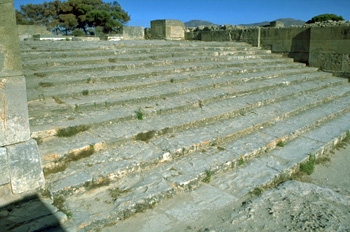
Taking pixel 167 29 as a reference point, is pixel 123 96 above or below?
below

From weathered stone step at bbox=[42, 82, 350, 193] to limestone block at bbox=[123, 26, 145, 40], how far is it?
373 inches

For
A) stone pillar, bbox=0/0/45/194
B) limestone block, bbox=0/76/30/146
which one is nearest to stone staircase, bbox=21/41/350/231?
stone pillar, bbox=0/0/45/194

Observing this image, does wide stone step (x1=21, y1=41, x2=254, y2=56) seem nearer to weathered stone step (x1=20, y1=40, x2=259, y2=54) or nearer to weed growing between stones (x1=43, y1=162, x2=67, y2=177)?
weathered stone step (x1=20, y1=40, x2=259, y2=54)

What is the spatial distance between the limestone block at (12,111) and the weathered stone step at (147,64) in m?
2.74

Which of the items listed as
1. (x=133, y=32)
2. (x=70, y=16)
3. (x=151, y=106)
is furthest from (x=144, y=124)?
(x=70, y=16)

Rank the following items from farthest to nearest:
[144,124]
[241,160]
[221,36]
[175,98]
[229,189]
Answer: [221,36]
[175,98]
[144,124]
[241,160]
[229,189]

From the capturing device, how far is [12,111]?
7.60 feet

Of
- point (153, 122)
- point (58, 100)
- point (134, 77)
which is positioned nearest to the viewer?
point (153, 122)

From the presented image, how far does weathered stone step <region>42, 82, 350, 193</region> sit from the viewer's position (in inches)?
111

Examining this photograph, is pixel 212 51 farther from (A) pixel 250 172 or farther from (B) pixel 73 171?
(B) pixel 73 171

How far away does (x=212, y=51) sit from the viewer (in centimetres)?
834

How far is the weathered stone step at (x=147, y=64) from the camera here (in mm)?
5082

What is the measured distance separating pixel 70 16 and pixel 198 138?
41.5 m

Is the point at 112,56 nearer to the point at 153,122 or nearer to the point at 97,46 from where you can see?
the point at 97,46
